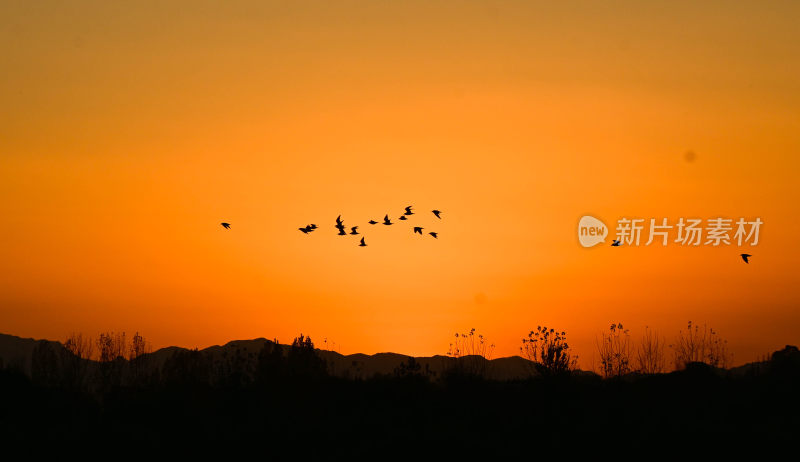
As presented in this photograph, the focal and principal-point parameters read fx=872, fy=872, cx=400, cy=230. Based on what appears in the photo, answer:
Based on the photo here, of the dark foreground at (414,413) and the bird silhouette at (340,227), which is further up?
the bird silhouette at (340,227)

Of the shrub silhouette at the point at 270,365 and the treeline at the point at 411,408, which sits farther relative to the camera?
the shrub silhouette at the point at 270,365

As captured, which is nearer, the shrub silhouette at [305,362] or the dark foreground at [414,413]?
the dark foreground at [414,413]

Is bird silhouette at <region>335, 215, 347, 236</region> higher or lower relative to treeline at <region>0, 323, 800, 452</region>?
higher

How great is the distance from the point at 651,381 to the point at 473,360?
9.30 m

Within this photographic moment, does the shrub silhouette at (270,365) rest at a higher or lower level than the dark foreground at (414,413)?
higher

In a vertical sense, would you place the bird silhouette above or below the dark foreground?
above

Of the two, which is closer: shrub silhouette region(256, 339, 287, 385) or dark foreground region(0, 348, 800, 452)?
dark foreground region(0, 348, 800, 452)

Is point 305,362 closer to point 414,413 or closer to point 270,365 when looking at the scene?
point 270,365

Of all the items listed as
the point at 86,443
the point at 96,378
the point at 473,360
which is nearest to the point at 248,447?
the point at 86,443

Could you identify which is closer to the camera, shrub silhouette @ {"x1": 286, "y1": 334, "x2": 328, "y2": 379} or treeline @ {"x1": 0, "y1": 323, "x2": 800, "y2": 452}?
treeline @ {"x1": 0, "y1": 323, "x2": 800, "y2": 452}

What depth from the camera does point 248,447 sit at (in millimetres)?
28828

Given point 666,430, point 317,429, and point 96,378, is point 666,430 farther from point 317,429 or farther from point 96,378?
point 96,378

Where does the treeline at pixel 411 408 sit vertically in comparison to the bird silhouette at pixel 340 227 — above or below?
below

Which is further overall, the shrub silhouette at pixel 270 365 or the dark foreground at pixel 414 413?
the shrub silhouette at pixel 270 365
